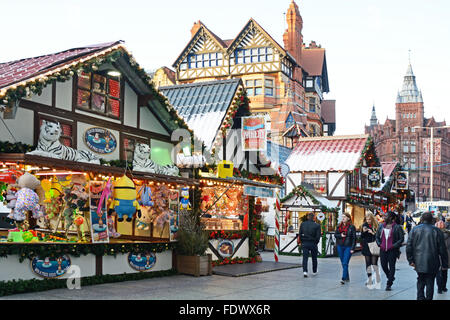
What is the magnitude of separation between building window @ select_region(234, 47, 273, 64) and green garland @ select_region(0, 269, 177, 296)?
39.5 m

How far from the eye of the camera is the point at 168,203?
49.1 feet

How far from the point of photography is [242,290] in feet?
40.5

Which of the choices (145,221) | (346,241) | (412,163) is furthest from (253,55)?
(412,163)

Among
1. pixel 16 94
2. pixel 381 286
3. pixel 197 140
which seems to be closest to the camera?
pixel 16 94

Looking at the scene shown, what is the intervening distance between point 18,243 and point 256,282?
19.1 feet

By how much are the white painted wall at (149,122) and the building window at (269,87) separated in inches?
1442

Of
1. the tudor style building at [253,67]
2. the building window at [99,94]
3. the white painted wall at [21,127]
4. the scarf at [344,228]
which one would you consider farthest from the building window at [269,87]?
the white painted wall at [21,127]

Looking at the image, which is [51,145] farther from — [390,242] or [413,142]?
[413,142]

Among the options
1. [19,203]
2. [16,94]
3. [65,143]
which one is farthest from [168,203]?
[16,94]

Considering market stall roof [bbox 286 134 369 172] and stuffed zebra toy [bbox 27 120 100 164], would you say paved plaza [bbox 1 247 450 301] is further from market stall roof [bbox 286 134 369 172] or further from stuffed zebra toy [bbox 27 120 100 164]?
market stall roof [bbox 286 134 369 172]

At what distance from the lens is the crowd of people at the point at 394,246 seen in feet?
31.9

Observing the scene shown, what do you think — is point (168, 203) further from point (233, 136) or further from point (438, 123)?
point (438, 123)

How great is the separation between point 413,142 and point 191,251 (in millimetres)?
113980

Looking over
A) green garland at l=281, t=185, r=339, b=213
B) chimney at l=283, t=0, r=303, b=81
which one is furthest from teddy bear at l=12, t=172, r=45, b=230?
chimney at l=283, t=0, r=303, b=81
